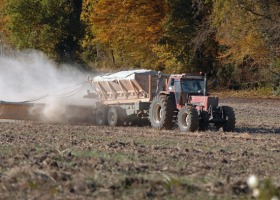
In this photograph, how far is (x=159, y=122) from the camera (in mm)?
23297

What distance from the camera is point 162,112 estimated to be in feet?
75.2

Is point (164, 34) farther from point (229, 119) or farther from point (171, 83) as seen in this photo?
point (229, 119)

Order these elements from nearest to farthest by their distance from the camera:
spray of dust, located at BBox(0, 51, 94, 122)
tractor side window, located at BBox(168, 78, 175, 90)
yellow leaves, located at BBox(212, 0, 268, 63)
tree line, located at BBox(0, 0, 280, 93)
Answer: tractor side window, located at BBox(168, 78, 175, 90) → spray of dust, located at BBox(0, 51, 94, 122) → yellow leaves, located at BBox(212, 0, 268, 63) → tree line, located at BBox(0, 0, 280, 93)

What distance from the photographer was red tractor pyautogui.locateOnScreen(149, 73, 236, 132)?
22.0 m

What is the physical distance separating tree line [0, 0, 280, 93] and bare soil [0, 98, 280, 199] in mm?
21942

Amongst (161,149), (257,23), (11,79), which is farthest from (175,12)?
(161,149)

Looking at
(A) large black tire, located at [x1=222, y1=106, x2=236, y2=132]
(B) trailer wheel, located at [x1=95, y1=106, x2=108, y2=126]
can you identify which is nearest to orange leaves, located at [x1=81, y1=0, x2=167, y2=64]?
(B) trailer wheel, located at [x1=95, y1=106, x2=108, y2=126]

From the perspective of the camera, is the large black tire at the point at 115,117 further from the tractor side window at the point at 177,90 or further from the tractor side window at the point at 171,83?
the tractor side window at the point at 177,90

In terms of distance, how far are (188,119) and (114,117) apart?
4.73m

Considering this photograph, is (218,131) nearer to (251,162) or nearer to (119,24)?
(251,162)

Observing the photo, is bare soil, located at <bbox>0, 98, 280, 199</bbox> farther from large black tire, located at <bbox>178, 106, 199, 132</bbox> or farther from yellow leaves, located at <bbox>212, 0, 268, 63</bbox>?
yellow leaves, located at <bbox>212, 0, 268, 63</bbox>

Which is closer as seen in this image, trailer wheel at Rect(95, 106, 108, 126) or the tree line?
trailer wheel at Rect(95, 106, 108, 126)

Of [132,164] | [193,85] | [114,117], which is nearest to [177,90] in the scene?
[193,85]

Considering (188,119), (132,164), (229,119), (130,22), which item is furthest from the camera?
(130,22)
